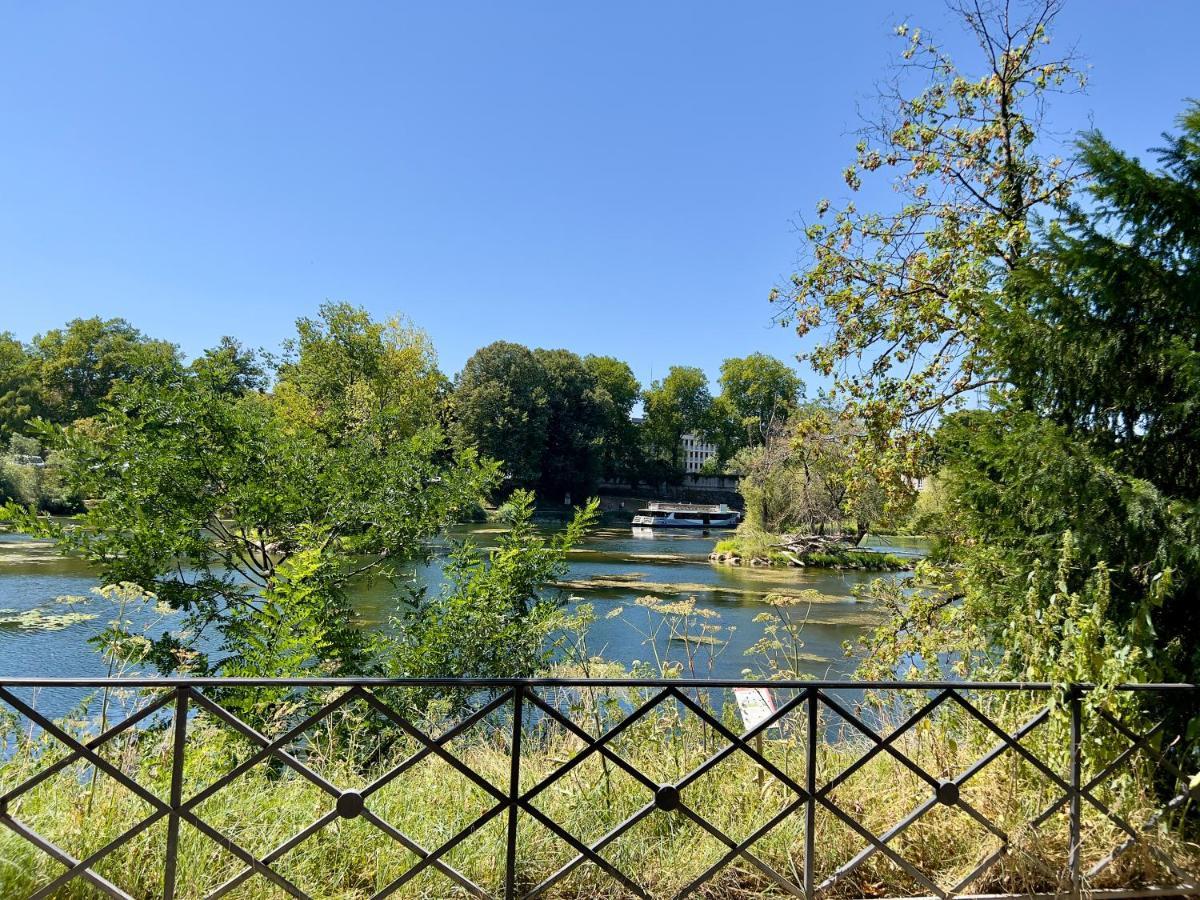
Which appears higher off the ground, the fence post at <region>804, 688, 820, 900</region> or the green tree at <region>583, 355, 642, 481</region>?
the green tree at <region>583, 355, 642, 481</region>

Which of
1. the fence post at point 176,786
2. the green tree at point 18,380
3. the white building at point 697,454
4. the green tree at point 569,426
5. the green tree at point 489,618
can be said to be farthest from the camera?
the white building at point 697,454

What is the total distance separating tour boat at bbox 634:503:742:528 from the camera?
5384cm

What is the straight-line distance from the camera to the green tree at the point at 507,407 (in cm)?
5388

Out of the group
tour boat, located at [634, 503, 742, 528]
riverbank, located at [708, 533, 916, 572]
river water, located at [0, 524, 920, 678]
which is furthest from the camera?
tour boat, located at [634, 503, 742, 528]

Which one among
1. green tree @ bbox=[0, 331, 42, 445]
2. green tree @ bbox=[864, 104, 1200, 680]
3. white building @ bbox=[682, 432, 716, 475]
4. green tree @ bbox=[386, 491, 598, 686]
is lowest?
green tree @ bbox=[386, 491, 598, 686]

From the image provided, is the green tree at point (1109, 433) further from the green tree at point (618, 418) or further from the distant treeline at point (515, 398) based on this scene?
the green tree at point (618, 418)

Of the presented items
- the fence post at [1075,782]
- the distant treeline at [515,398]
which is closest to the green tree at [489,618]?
the fence post at [1075,782]

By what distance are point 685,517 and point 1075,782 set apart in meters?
53.9

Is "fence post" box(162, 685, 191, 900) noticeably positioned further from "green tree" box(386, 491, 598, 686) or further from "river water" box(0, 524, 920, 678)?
"green tree" box(386, 491, 598, 686)

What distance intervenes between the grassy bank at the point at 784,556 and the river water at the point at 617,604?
644 mm

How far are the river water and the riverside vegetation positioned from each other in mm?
705

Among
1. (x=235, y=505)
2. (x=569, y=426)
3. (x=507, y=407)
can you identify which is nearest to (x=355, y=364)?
(x=507, y=407)

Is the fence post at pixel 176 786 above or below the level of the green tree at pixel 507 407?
below

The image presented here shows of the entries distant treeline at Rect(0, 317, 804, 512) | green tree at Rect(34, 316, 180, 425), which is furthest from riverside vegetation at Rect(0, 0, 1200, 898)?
green tree at Rect(34, 316, 180, 425)
